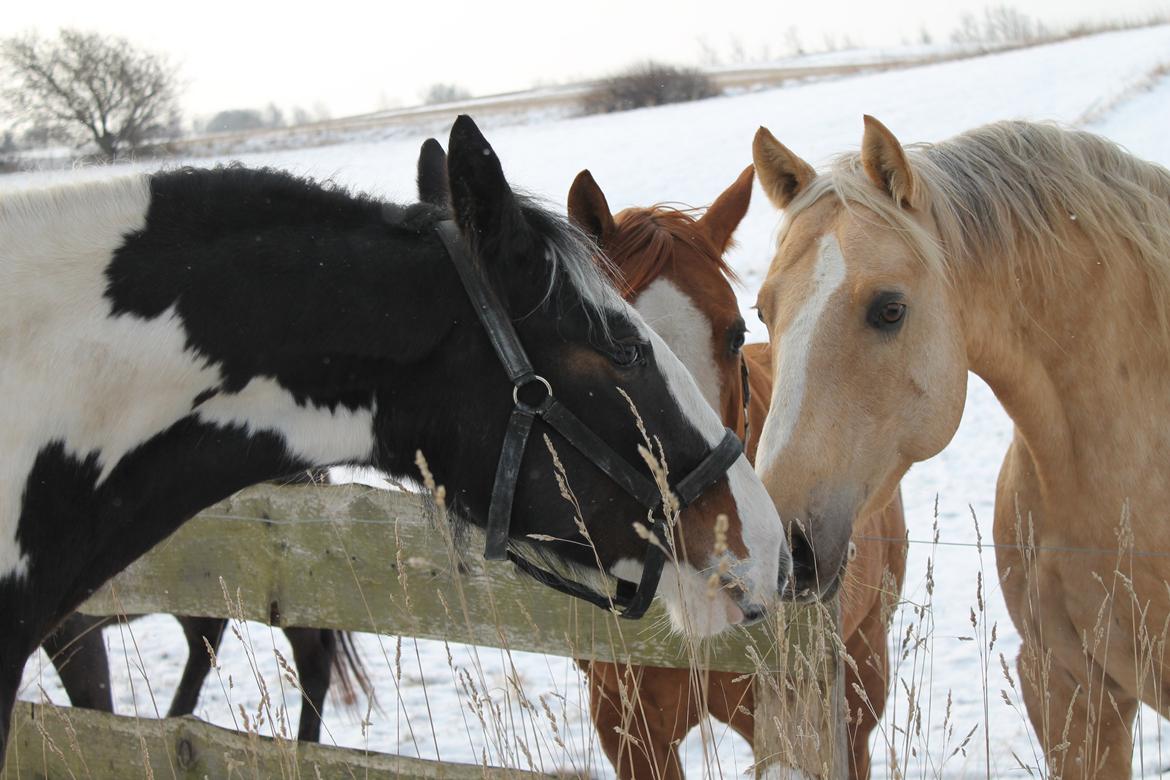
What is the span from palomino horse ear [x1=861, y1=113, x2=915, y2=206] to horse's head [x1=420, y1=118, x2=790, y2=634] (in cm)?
104

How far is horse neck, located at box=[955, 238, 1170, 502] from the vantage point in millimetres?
2674

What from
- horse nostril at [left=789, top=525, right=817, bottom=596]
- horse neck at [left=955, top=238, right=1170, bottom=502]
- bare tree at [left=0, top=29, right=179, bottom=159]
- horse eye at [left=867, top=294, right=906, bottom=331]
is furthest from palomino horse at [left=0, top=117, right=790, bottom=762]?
bare tree at [left=0, top=29, right=179, bottom=159]

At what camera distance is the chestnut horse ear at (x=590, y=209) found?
3027mm

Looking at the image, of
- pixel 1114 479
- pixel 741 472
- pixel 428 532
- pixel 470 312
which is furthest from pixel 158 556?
pixel 1114 479

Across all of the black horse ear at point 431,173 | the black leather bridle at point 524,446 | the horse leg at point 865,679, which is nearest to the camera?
the black leather bridle at point 524,446

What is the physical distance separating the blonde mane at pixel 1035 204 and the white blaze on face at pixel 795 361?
224mm

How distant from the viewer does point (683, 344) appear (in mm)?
2814

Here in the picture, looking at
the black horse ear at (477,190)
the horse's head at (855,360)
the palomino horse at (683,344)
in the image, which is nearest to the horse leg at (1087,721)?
the palomino horse at (683,344)

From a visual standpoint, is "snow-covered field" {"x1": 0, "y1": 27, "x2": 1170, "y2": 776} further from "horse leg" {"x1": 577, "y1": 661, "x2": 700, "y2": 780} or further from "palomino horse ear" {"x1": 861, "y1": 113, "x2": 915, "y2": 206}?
"palomino horse ear" {"x1": 861, "y1": 113, "x2": 915, "y2": 206}

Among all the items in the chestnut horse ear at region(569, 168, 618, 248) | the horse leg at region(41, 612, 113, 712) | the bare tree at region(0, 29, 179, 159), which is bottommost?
the horse leg at region(41, 612, 113, 712)

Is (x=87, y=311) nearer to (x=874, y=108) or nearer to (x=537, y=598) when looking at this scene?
(x=537, y=598)

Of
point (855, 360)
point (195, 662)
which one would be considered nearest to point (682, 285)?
point (855, 360)

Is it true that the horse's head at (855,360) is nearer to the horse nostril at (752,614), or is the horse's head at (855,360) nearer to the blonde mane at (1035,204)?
the blonde mane at (1035,204)

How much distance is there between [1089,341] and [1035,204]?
0.42 m
